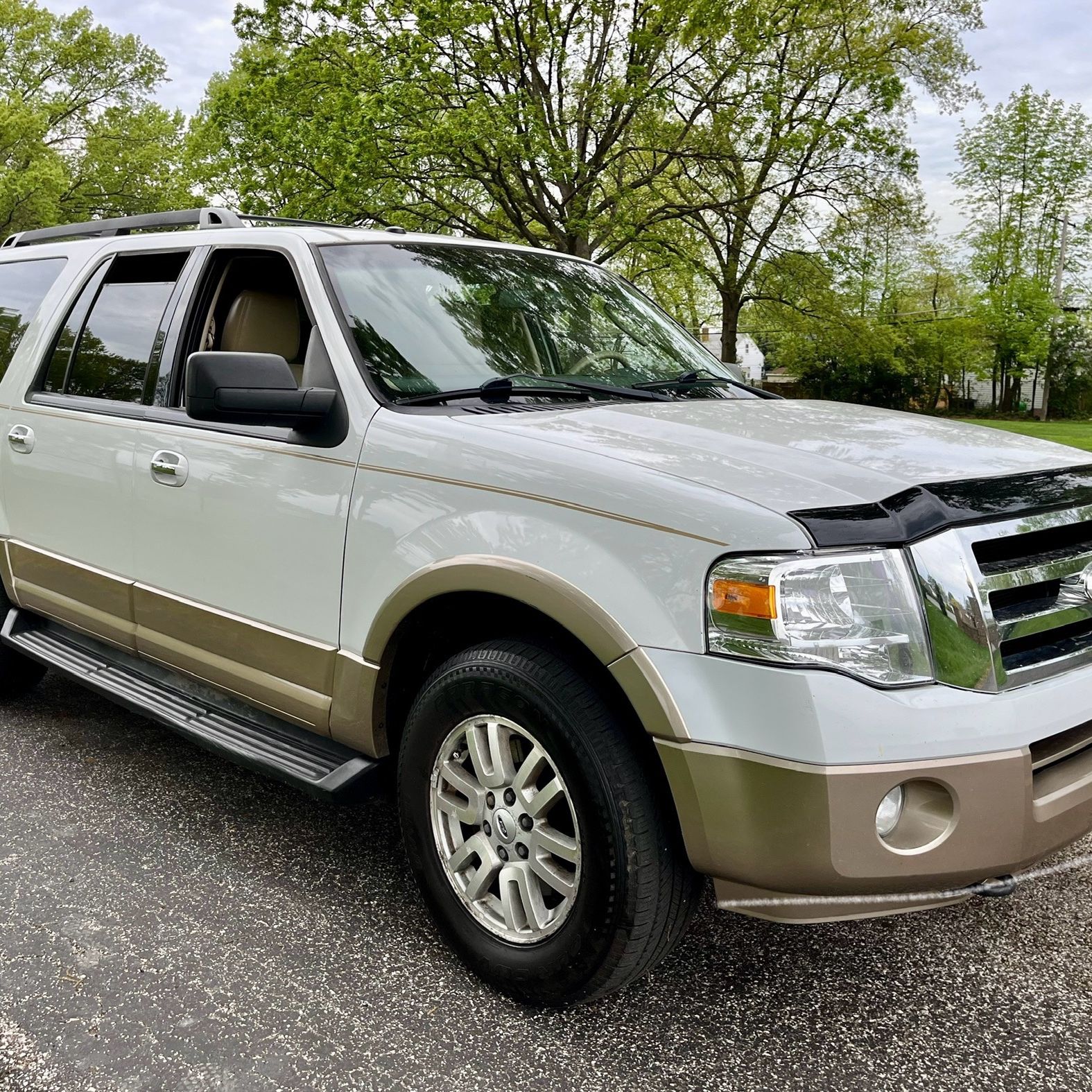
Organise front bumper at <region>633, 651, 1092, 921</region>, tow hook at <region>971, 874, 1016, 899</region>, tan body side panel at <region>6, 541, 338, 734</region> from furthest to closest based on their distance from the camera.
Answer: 1. tan body side panel at <region>6, 541, 338, 734</region>
2. tow hook at <region>971, 874, 1016, 899</region>
3. front bumper at <region>633, 651, 1092, 921</region>

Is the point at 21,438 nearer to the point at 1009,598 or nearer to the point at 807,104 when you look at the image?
the point at 1009,598

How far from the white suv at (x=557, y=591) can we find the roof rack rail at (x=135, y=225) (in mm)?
54

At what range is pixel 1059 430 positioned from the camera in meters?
27.9

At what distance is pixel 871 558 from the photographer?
2.04 meters

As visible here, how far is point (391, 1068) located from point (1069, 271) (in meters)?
43.2

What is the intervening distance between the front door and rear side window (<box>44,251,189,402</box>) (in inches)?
7.2

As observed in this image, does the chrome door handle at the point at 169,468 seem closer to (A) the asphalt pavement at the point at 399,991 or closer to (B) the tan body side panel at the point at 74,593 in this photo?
(B) the tan body side panel at the point at 74,593

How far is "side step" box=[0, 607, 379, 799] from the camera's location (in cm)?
284

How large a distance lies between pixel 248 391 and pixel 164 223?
1.66m

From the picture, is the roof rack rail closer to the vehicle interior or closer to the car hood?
the vehicle interior

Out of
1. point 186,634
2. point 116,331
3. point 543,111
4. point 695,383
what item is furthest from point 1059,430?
point 186,634

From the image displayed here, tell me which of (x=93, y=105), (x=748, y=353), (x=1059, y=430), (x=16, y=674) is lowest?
(x=16, y=674)

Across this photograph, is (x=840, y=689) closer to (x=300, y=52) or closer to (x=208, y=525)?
(x=208, y=525)

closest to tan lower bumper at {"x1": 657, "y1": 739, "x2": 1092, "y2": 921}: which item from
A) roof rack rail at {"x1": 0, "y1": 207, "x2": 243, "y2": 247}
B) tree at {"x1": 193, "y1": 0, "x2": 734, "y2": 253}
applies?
roof rack rail at {"x1": 0, "y1": 207, "x2": 243, "y2": 247}
